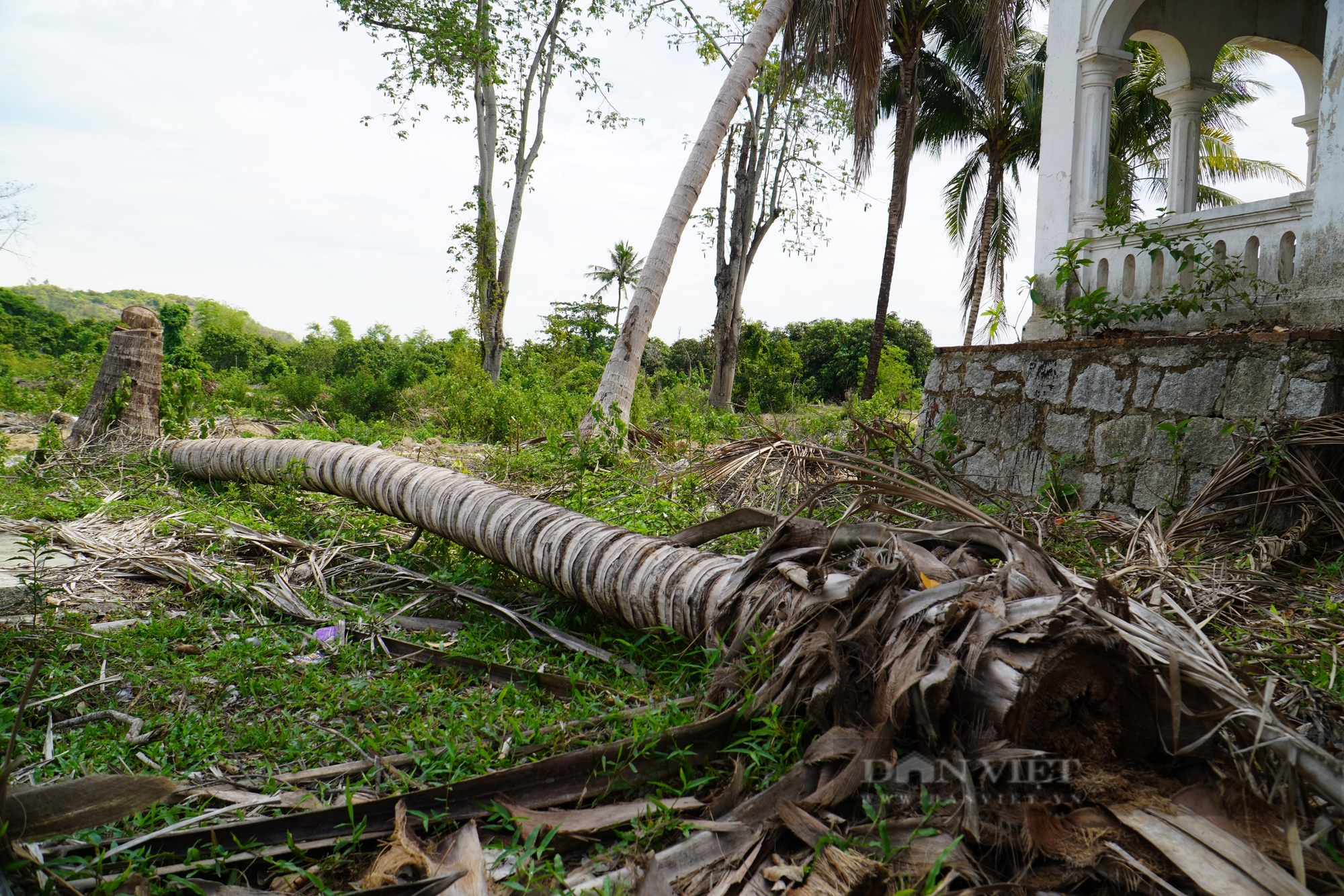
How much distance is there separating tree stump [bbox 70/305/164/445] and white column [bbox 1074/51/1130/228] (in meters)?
7.28

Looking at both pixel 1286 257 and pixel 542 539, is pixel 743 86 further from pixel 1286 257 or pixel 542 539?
pixel 542 539

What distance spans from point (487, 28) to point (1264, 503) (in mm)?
15447

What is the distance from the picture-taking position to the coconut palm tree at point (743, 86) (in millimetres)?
6602

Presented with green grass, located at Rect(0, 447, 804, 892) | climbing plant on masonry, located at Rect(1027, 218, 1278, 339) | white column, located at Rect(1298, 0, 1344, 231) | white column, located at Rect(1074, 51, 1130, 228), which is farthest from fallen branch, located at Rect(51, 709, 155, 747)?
white column, located at Rect(1074, 51, 1130, 228)

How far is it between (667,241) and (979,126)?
14541 mm

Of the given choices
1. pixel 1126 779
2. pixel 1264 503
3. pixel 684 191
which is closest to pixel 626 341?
pixel 684 191

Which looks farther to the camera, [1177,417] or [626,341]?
[626,341]

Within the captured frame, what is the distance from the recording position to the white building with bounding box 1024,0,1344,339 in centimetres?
413

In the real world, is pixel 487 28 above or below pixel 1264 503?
above

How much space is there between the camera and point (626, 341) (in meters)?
6.60

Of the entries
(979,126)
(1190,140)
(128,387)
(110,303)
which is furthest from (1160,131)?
(110,303)

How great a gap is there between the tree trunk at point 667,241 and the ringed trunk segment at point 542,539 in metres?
2.28

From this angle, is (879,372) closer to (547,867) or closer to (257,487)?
(257,487)

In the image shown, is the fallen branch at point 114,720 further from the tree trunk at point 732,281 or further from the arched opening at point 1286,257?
the tree trunk at point 732,281
